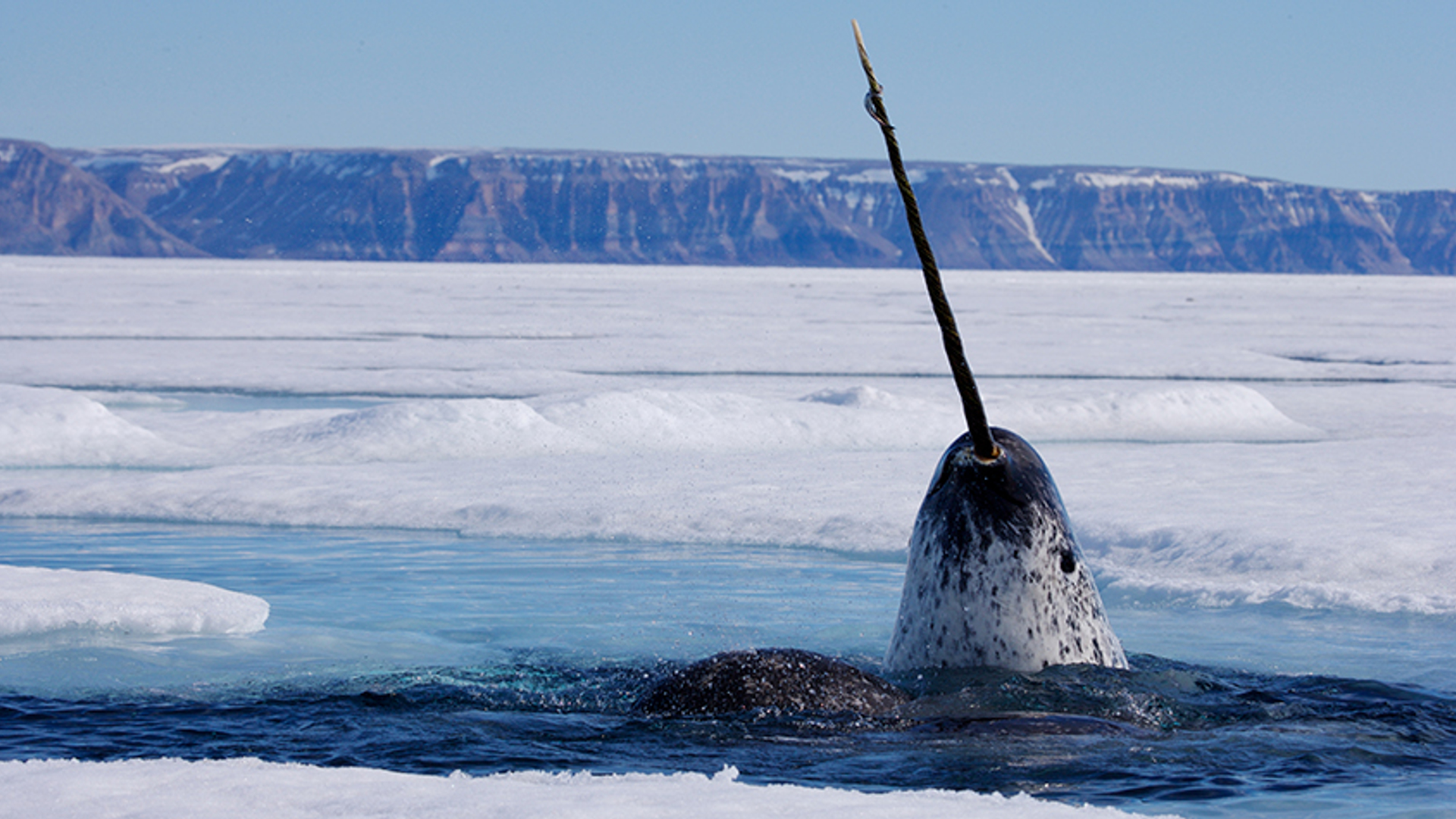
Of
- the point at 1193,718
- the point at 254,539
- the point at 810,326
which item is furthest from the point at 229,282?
the point at 1193,718

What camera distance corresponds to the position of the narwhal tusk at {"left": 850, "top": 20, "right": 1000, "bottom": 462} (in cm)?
316

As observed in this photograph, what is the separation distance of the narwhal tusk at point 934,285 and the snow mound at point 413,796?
2.98ft

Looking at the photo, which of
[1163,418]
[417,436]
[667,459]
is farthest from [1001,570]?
[1163,418]

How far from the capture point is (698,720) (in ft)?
13.6

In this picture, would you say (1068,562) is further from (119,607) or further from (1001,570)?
(119,607)

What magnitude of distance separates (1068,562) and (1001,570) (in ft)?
0.60

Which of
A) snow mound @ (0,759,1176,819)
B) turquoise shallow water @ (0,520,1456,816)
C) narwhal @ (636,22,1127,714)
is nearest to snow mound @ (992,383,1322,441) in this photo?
turquoise shallow water @ (0,520,1456,816)

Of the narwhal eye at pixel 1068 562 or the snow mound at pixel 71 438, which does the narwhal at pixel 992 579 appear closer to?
the narwhal eye at pixel 1068 562

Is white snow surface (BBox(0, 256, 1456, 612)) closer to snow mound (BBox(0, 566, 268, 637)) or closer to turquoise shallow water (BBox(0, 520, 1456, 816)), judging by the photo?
turquoise shallow water (BBox(0, 520, 1456, 816))

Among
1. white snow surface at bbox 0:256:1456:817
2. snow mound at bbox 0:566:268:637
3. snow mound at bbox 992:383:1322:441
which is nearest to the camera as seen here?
white snow surface at bbox 0:256:1456:817

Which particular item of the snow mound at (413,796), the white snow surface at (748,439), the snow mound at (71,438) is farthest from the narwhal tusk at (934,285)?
the snow mound at (71,438)

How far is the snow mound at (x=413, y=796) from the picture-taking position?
9.78ft

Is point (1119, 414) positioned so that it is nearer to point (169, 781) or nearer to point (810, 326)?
point (169, 781)

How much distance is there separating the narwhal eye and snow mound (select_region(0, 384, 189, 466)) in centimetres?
877
